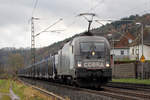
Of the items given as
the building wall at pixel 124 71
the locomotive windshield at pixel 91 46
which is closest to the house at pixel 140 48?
the building wall at pixel 124 71

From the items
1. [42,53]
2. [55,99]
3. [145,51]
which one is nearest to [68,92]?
[55,99]

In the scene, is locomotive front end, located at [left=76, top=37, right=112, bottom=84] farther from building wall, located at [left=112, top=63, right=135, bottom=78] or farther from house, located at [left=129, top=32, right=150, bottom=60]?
house, located at [left=129, top=32, right=150, bottom=60]

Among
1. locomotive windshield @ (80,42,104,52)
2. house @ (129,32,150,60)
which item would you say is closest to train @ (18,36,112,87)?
locomotive windshield @ (80,42,104,52)

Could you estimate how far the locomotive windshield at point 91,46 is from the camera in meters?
19.4

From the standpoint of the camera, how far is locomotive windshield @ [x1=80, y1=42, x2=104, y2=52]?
19359 millimetres

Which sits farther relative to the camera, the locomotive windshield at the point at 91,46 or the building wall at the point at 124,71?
the building wall at the point at 124,71

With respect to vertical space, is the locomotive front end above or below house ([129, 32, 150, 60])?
below

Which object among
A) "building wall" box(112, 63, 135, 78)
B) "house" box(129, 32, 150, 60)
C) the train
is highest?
"house" box(129, 32, 150, 60)

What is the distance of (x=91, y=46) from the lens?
19484 millimetres

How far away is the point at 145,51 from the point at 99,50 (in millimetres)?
48849

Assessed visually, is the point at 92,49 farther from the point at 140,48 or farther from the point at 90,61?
the point at 140,48

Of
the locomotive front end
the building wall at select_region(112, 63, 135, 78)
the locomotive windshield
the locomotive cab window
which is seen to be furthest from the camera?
the building wall at select_region(112, 63, 135, 78)

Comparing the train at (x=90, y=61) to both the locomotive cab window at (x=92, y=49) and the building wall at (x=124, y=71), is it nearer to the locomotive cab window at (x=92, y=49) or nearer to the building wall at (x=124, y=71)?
the locomotive cab window at (x=92, y=49)

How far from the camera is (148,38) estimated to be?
7512cm
